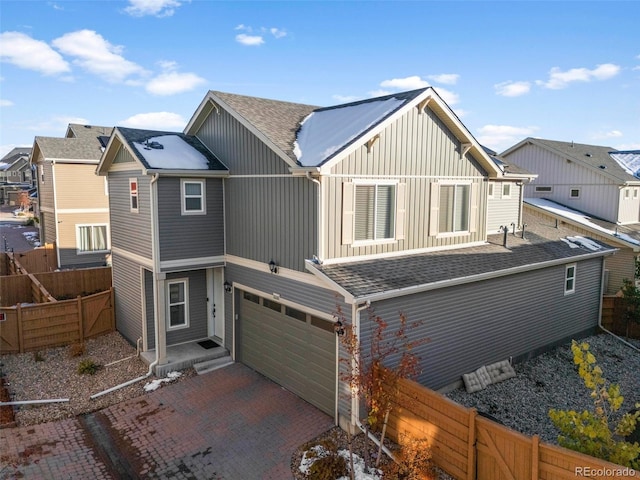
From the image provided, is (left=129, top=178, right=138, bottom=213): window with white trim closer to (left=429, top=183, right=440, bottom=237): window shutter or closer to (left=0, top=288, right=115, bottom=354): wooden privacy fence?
(left=0, top=288, right=115, bottom=354): wooden privacy fence

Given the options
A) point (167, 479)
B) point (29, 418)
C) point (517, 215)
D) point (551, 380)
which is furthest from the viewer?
point (517, 215)

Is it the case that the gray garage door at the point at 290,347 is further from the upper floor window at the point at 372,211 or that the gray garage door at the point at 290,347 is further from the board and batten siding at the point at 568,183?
the board and batten siding at the point at 568,183

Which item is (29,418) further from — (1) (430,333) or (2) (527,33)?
(2) (527,33)

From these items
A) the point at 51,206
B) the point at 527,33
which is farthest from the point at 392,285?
the point at 51,206

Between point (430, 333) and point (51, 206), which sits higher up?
point (51, 206)

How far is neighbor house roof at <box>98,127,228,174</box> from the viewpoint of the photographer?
12.9 metres

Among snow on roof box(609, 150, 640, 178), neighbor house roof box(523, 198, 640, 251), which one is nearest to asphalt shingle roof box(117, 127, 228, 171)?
neighbor house roof box(523, 198, 640, 251)

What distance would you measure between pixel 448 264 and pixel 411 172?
2.76 metres

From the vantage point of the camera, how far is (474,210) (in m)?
14.4

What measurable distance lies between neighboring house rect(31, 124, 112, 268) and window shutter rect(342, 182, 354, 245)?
1854 cm

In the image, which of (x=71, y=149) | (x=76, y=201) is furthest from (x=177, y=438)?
(x=71, y=149)

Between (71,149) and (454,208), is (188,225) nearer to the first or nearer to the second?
(454,208)

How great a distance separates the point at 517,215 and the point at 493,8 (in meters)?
8.37

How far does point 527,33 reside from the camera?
1505 centimetres
